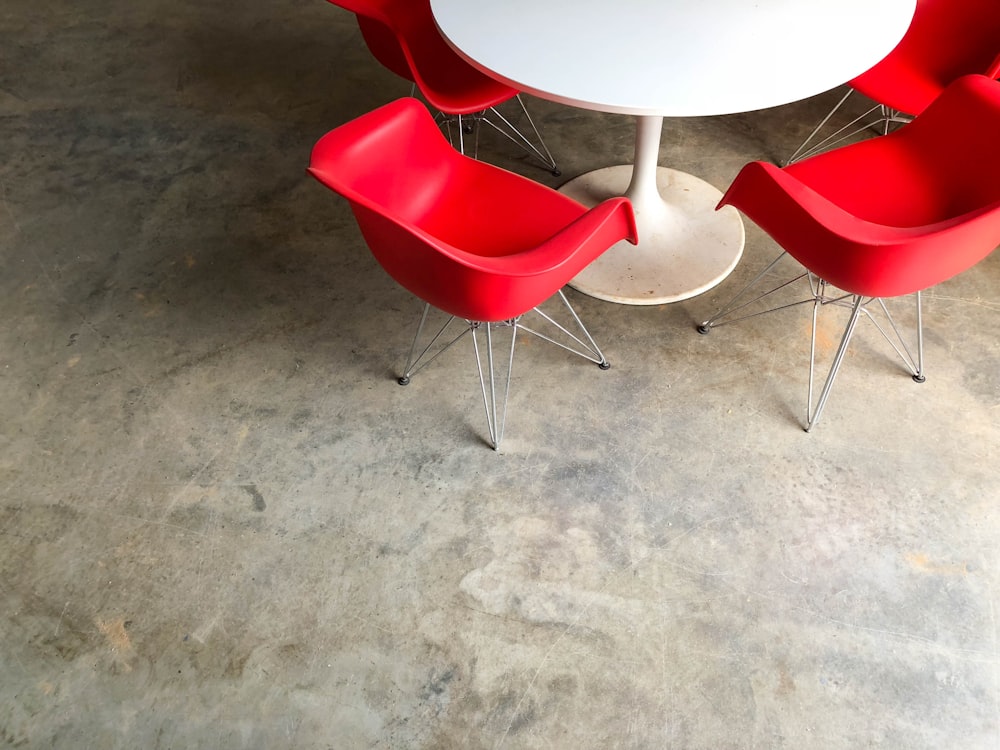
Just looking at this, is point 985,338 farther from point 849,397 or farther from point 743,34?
point 743,34

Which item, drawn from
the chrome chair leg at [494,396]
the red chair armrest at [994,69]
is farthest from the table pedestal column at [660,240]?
the red chair armrest at [994,69]

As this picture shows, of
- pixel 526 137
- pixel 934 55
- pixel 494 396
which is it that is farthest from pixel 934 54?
pixel 494 396

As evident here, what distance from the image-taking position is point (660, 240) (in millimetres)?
2961

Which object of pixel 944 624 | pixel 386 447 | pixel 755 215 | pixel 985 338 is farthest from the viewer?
pixel 985 338

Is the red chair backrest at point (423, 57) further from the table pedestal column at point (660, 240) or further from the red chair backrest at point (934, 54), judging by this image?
the red chair backrest at point (934, 54)

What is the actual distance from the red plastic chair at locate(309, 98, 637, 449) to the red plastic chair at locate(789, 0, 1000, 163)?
4.03ft

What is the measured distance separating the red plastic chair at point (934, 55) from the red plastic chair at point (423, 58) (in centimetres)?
122

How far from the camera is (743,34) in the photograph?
2213 millimetres

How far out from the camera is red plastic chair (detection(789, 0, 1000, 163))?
2.76 metres

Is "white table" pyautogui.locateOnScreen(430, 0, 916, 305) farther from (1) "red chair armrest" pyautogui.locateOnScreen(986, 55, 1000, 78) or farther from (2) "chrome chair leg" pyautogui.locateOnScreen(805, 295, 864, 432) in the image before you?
(2) "chrome chair leg" pyautogui.locateOnScreen(805, 295, 864, 432)

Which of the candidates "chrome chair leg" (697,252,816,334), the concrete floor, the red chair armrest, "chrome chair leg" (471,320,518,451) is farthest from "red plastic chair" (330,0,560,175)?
the red chair armrest

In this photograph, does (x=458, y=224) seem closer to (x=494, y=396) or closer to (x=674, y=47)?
(x=494, y=396)

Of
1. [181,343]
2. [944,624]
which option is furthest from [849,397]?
[181,343]

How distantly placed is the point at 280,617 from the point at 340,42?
293 centimetres
